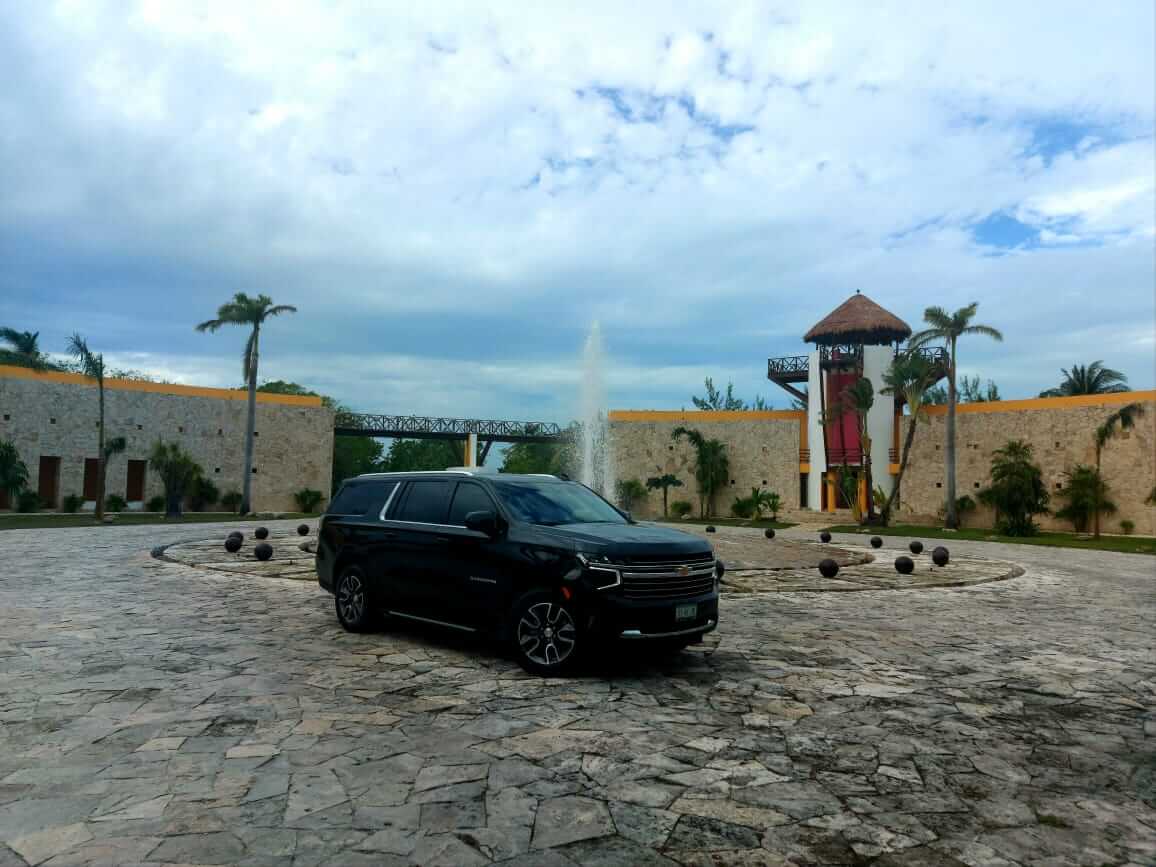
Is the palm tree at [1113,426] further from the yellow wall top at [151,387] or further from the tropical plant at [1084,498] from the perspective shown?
the yellow wall top at [151,387]

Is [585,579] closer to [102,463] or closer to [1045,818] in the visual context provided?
[1045,818]

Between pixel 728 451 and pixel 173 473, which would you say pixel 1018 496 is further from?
pixel 173 473

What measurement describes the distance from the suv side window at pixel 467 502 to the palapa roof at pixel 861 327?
1476 inches

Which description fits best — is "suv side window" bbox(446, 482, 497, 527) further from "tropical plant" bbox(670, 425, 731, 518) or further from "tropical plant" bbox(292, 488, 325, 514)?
"tropical plant" bbox(292, 488, 325, 514)

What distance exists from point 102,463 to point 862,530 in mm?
30218

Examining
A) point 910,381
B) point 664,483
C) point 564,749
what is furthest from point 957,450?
point 564,749

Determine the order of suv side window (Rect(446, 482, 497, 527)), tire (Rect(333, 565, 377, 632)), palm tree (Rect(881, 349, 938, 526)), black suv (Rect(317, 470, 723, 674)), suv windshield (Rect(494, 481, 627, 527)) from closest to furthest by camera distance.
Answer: black suv (Rect(317, 470, 723, 674)) < suv windshield (Rect(494, 481, 627, 527)) < suv side window (Rect(446, 482, 497, 527)) < tire (Rect(333, 565, 377, 632)) < palm tree (Rect(881, 349, 938, 526))

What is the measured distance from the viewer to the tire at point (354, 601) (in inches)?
331

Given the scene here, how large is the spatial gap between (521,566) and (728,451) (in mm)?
39927

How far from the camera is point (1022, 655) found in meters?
8.12

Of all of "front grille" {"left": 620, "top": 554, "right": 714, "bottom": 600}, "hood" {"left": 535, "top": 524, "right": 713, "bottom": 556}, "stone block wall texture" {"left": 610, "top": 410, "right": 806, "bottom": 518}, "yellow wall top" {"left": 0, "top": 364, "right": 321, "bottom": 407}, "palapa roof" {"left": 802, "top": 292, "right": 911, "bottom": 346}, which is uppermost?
"palapa roof" {"left": 802, "top": 292, "right": 911, "bottom": 346}

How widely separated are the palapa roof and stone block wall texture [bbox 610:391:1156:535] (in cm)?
448

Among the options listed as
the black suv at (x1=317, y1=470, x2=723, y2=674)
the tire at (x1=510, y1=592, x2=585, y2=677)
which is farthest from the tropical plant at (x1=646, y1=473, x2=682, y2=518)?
the tire at (x1=510, y1=592, x2=585, y2=677)

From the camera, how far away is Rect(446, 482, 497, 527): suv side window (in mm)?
7555
